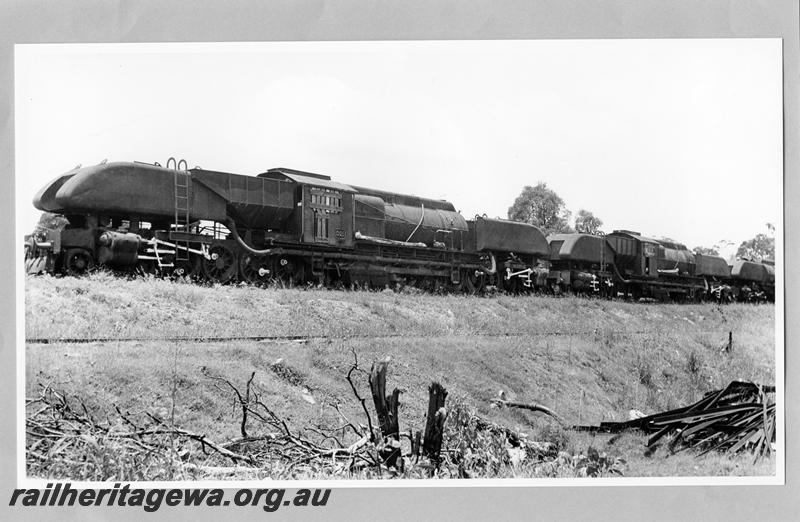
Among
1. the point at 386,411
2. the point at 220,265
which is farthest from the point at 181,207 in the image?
the point at 386,411

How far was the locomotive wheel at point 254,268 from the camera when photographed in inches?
529

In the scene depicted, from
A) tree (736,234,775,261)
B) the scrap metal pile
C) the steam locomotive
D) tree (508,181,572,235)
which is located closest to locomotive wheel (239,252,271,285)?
the steam locomotive

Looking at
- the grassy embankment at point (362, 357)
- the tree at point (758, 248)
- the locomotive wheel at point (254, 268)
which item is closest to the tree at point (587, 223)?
the grassy embankment at point (362, 357)

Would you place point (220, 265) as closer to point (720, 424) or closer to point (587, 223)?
point (720, 424)

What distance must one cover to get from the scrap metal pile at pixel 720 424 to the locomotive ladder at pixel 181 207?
756 cm

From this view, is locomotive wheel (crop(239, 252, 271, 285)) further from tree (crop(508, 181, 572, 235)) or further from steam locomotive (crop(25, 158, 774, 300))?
tree (crop(508, 181, 572, 235))

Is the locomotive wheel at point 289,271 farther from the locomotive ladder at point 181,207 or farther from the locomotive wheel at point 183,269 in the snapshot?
the locomotive ladder at point 181,207

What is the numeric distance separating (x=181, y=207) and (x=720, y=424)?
945 centimetres

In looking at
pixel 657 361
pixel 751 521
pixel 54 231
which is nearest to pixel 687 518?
pixel 751 521

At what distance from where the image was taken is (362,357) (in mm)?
10023

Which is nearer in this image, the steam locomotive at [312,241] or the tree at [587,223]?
the steam locomotive at [312,241]

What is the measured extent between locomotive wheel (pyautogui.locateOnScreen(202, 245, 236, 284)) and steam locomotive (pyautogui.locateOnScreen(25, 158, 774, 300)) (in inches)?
Result: 1.1

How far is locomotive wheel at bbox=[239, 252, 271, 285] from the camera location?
44.1 ft

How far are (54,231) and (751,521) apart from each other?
439 inches
